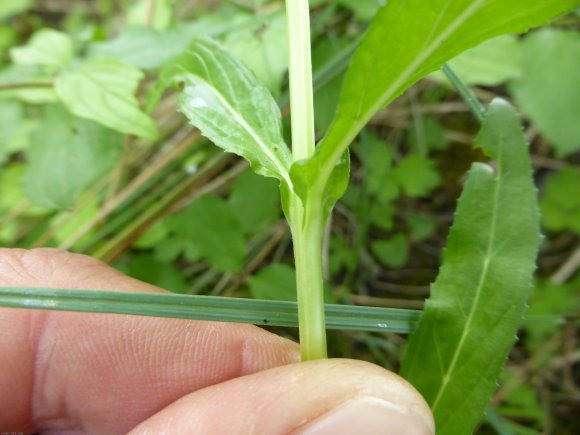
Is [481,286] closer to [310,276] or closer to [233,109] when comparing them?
[310,276]

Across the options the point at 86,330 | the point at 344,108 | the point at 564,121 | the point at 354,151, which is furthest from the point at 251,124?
the point at 354,151

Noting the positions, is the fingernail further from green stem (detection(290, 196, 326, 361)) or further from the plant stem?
the plant stem

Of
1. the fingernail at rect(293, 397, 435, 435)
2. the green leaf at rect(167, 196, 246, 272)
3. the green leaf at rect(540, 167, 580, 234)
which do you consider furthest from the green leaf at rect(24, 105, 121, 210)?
the green leaf at rect(540, 167, 580, 234)

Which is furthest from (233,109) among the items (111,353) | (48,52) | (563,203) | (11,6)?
(11,6)

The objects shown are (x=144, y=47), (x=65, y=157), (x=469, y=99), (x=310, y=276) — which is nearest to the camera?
(x=310, y=276)

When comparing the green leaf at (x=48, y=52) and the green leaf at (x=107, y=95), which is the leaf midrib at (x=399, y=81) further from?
the green leaf at (x=48, y=52)

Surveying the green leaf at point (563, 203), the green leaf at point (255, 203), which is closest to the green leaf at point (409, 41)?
the green leaf at point (255, 203)
